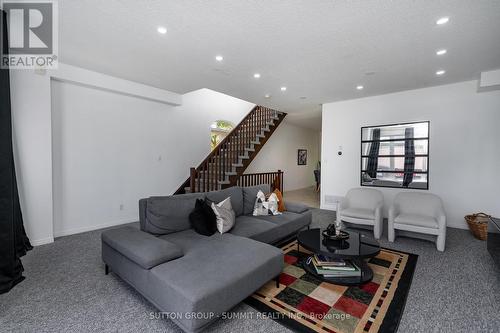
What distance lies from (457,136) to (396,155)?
105 centimetres

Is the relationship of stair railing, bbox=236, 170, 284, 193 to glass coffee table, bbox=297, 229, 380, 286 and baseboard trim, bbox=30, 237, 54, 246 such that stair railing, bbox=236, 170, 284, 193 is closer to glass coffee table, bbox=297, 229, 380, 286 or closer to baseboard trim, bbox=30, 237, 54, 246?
glass coffee table, bbox=297, 229, 380, 286

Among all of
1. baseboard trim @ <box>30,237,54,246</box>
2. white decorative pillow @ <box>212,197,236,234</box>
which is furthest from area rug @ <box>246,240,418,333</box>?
baseboard trim @ <box>30,237,54,246</box>

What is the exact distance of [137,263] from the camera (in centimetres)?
191

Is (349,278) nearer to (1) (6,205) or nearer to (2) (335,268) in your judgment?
(2) (335,268)

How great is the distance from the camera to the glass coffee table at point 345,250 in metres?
2.28

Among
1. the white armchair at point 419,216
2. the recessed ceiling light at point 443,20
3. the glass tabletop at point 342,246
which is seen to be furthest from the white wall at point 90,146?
the recessed ceiling light at point 443,20

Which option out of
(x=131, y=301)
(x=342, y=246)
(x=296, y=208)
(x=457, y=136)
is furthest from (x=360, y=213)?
(x=131, y=301)

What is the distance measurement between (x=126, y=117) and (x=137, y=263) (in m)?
3.55

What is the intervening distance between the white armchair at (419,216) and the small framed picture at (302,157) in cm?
569

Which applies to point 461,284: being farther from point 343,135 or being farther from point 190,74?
point 190,74

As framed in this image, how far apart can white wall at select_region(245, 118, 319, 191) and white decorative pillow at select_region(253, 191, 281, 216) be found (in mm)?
3828

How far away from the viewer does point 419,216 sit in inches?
142

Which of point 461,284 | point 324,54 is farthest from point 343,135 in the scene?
point 461,284

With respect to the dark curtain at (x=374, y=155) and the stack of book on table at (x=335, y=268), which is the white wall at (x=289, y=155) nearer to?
the dark curtain at (x=374, y=155)
